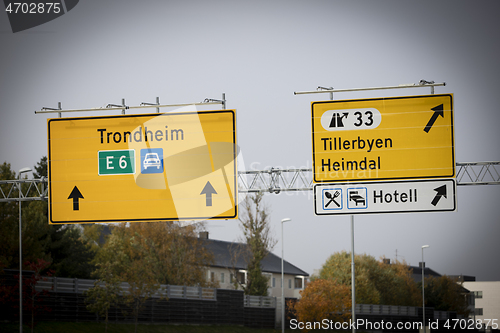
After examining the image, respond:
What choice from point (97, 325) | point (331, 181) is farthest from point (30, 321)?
point (331, 181)

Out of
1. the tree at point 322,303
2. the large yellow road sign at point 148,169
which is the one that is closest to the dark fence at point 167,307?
the tree at point 322,303

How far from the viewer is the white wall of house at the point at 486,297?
138 meters

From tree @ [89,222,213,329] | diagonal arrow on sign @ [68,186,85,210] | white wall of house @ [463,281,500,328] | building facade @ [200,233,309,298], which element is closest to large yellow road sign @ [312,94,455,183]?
diagonal arrow on sign @ [68,186,85,210]

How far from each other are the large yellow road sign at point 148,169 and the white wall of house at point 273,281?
55428mm

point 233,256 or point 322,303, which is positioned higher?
point 233,256

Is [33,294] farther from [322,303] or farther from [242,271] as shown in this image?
[242,271]

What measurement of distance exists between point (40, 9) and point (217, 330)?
3640 centimetres

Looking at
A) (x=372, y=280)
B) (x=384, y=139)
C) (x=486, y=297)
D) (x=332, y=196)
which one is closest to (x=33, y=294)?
(x=332, y=196)

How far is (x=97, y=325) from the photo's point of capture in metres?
39.8

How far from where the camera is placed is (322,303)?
47.0 m

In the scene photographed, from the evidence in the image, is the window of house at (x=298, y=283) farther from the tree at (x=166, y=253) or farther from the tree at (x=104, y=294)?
the tree at (x=104, y=294)

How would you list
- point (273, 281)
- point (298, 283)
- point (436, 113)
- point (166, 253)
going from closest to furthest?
point (436, 113)
point (166, 253)
point (273, 281)
point (298, 283)

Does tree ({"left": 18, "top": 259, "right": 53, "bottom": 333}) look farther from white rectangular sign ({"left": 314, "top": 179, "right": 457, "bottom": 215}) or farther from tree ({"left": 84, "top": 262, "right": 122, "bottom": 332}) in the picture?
white rectangular sign ({"left": 314, "top": 179, "right": 457, "bottom": 215})

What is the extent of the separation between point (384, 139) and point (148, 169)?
16.5 ft
